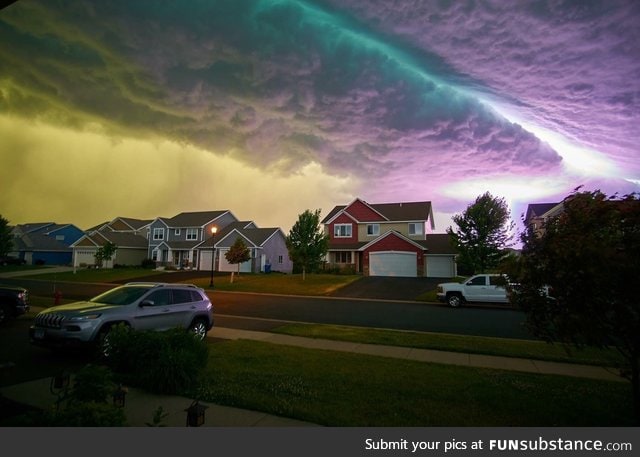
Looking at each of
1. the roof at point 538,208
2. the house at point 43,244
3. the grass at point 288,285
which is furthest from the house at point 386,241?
the house at point 43,244

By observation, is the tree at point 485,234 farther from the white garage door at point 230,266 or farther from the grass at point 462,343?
the white garage door at point 230,266

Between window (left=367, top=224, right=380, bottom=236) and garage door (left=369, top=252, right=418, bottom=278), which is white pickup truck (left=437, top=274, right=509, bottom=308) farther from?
window (left=367, top=224, right=380, bottom=236)

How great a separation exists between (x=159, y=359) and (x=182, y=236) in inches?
1916

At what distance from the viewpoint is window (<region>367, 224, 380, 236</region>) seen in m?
43.9

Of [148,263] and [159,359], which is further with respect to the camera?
[148,263]

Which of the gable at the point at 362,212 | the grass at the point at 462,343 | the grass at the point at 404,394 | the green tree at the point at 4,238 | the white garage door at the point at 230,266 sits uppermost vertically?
the gable at the point at 362,212

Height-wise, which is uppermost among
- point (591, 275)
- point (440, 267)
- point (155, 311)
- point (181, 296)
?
point (591, 275)

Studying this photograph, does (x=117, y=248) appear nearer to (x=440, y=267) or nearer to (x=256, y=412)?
(x=440, y=267)

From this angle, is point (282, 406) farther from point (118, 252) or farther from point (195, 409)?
point (118, 252)

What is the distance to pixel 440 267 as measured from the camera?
128ft

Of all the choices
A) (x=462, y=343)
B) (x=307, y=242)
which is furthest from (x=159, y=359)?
(x=307, y=242)

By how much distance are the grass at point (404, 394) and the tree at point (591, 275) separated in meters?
1.25

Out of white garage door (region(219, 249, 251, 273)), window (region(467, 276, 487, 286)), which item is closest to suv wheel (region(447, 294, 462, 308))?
window (region(467, 276, 487, 286))

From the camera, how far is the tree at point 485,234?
93.2ft
